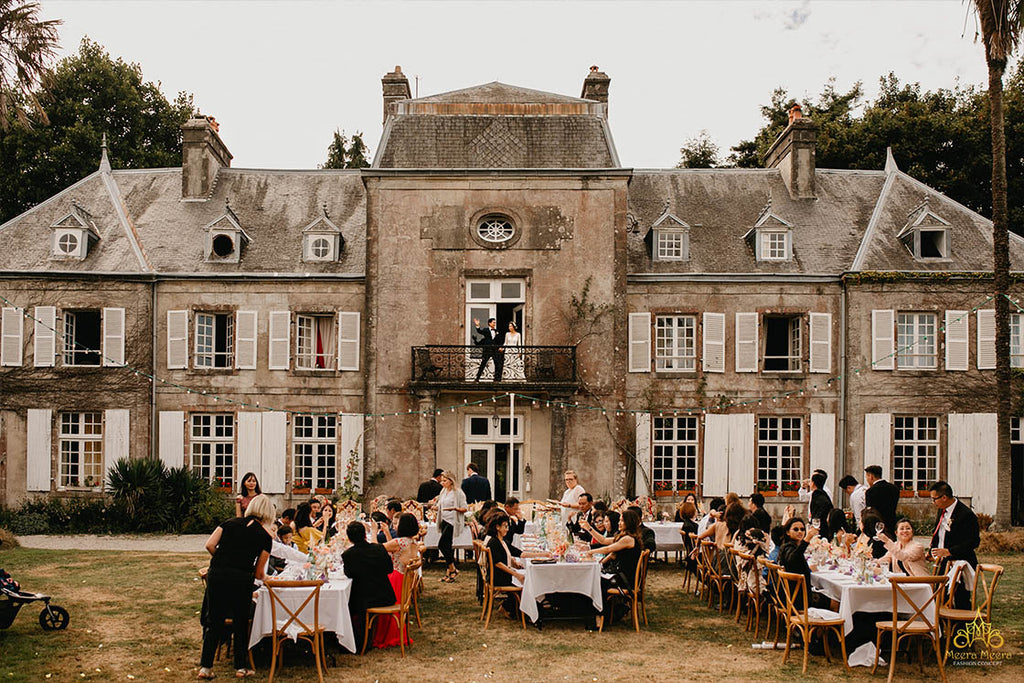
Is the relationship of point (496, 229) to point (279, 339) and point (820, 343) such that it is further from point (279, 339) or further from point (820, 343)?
point (820, 343)

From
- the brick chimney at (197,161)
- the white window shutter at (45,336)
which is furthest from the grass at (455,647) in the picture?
the brick chimney at (197,161)

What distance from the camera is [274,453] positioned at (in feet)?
65.8

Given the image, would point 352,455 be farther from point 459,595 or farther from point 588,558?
point 588,558

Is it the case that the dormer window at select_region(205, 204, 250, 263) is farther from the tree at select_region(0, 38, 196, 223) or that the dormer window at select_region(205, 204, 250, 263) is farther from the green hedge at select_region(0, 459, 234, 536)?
the tree at select_region(0, 38, 196, 223)

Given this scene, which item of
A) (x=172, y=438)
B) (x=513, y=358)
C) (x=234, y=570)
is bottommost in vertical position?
(x=234, y=570)

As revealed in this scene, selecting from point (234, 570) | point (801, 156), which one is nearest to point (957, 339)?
point (801, 156)

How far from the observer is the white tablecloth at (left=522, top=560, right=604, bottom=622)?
9.88m

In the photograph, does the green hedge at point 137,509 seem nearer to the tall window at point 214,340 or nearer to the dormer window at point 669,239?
the tall window at point 214,340

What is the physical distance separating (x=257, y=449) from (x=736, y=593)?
12.5 meters

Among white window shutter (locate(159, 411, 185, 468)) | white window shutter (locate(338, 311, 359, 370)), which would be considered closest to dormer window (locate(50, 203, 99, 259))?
white window shutter (locate(159, 411, 185, 468))

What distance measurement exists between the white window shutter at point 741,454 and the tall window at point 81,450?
46.4 feet

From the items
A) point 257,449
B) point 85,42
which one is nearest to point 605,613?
point 257,449

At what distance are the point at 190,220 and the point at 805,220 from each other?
49.8 feet

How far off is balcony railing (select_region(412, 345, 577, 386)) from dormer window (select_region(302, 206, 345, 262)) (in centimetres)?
343
